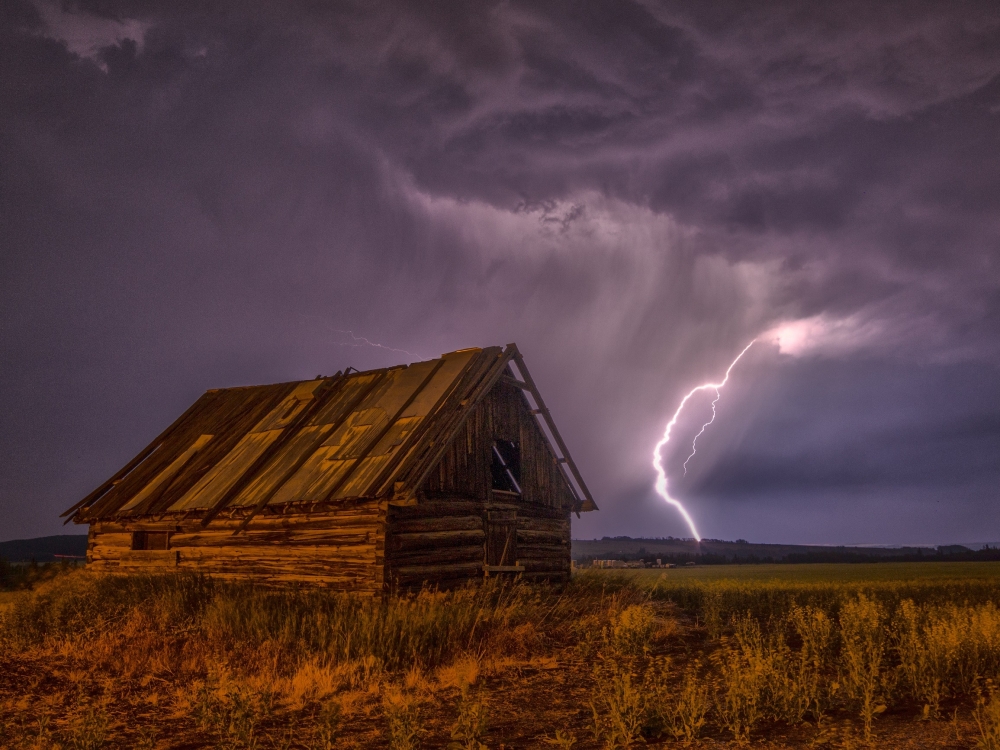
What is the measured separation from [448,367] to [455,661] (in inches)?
356

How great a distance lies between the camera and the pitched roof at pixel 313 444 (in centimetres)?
1475

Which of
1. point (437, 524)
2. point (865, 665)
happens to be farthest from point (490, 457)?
point (865, 665)

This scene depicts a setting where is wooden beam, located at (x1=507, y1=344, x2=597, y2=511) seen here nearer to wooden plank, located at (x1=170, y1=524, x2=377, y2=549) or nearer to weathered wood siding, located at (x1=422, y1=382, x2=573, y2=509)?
weathered wood siding, located at (x1=422, y1=382, x2=573, y2=509)

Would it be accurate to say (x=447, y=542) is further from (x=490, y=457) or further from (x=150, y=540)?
(x=150, y=540)

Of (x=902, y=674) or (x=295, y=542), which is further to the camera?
(x=295, y=542)

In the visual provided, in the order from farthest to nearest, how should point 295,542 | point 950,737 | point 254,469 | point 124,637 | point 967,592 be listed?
1. point 967,592
2. point 254,469
3. point 295,542
4. point 124,637
5. point 950,737

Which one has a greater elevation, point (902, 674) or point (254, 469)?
point (254, 469)

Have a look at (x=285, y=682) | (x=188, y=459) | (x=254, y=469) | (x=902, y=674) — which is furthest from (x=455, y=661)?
(x=188, y=459)

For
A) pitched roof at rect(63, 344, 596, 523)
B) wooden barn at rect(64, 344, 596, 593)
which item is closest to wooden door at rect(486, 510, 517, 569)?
wooden barn at rect(64, 344, 596, 593)

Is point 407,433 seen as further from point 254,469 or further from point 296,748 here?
point 296,748

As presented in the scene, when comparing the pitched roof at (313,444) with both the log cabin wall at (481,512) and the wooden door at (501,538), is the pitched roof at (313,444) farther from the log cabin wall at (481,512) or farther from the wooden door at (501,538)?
the wooden door at (501,538)

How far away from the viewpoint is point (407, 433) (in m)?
15.4

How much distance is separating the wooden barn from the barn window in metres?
0.04

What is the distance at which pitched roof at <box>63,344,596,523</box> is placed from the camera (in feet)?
48.4
